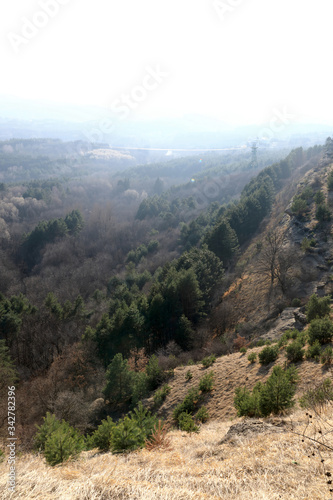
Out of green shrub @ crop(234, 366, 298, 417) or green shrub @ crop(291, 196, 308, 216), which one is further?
green shrub @ crop(291, 196, 308, 216)

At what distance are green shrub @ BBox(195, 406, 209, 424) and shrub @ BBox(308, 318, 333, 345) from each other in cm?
590

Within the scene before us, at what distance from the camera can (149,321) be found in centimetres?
2753

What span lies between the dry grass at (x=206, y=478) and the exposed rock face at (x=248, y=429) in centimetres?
64

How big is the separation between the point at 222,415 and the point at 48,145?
188 meters

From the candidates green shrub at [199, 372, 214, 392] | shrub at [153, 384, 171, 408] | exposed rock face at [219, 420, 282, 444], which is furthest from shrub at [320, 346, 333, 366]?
shrub at [153, 384, 171, 408]

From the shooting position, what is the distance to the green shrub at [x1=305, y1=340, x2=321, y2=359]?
38.0 feet

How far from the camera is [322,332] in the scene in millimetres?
12258

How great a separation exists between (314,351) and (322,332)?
1.13 m

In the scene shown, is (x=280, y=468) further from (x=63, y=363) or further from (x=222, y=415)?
(x=63, y=363)

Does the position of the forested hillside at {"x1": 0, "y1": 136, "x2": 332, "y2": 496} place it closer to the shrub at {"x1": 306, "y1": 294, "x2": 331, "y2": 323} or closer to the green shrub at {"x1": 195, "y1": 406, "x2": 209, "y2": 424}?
the green shrub at {"x1": 195, "y1": 406, "x2": 209, "y2": 424}

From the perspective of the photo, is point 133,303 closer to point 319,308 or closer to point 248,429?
point 319,308

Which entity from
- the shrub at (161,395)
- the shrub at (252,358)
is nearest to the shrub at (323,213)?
the shrub at (252,358)

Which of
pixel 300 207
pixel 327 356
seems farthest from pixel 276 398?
pixel 300 207

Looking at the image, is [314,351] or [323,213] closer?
[314,351]
